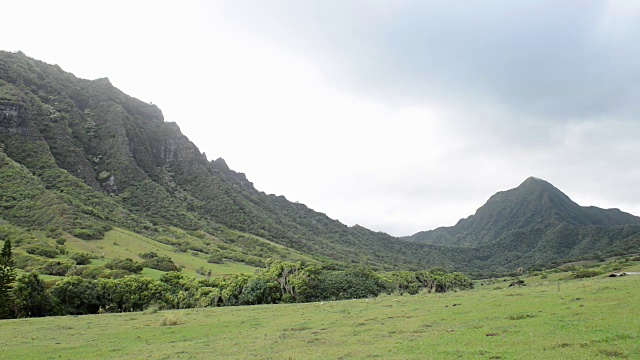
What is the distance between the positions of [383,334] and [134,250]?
104251 mm

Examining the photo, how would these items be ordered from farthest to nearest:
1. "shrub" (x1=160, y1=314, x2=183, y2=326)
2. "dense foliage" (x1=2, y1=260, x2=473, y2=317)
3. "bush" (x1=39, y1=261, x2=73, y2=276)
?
"bush" (x1=39, y1=261, x2=73, y2=276)
"dense foliage" (x1=2, y1=260, x2=473, y2=317)
"shrub" (x1=160, y1=314, x2=183, y2=326)

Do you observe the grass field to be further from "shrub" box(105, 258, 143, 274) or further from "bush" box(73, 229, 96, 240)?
"bush" box(73, 229, 96, 240)

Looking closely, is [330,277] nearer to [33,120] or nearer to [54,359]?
[54,359]

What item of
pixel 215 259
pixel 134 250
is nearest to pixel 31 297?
pixel 134 250

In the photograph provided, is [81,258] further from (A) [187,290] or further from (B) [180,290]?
(A) [187,290]

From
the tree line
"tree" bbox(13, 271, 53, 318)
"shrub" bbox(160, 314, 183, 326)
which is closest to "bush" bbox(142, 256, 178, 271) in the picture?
the tree line

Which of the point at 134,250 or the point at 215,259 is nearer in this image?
the point at 134,250

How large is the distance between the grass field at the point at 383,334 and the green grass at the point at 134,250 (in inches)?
Answer: 2276

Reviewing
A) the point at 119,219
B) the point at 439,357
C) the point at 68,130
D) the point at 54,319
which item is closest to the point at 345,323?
the point at 439,357

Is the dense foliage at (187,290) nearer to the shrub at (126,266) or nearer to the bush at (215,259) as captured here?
the shrub at (126,266)

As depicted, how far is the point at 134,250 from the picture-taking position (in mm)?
107188

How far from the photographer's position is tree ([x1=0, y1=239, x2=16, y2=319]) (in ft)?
141

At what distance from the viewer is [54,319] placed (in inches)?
1516

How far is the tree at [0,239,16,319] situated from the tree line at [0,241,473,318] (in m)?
0.09
